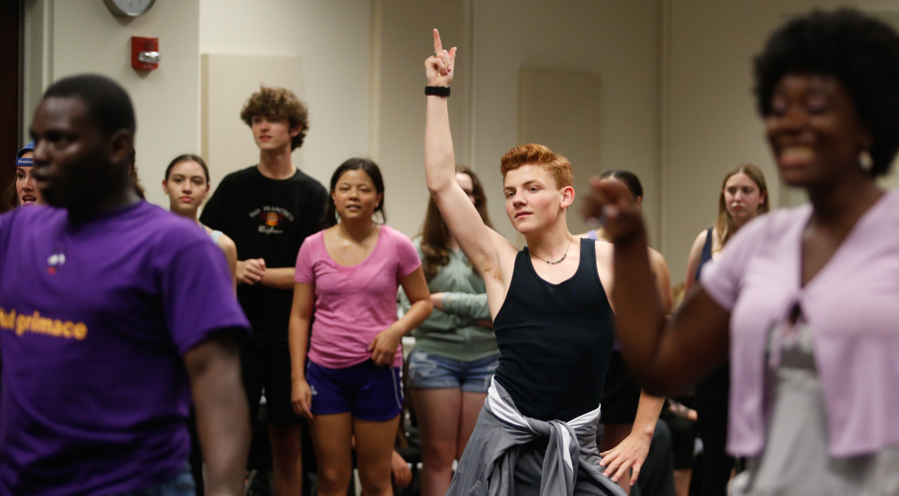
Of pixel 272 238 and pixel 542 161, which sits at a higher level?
pixel 542 161

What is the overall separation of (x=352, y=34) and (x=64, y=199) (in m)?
4.63

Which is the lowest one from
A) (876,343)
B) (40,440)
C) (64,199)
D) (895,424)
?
(40,440)

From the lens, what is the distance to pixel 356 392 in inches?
148

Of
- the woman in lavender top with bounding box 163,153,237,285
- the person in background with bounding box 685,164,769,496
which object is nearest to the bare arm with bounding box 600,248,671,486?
the person in background with bounding box 685,164,769,496

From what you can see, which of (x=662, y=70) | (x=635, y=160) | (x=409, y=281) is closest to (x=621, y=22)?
(x=662, y=70)

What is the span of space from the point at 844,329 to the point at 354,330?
9.30ft

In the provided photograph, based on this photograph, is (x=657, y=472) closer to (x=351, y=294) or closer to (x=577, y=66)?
(x=351, y=294)

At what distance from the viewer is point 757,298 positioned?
1.20 m

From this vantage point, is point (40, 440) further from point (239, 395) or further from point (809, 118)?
point (809, 118)

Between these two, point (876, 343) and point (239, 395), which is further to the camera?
point (239, 395)

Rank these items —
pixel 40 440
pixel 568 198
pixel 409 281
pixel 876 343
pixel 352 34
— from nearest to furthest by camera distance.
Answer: pixel 876 343 < pixel 40 440 < pixel 568 198 < pixel 409 281 < pixel 352 34

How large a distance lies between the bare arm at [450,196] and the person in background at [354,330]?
1237 mm

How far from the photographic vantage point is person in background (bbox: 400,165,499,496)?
399 cm

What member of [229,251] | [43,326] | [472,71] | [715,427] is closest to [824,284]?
[43,326]
